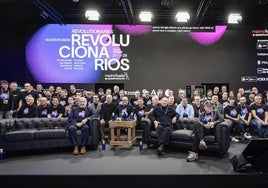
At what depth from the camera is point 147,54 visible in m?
11.2

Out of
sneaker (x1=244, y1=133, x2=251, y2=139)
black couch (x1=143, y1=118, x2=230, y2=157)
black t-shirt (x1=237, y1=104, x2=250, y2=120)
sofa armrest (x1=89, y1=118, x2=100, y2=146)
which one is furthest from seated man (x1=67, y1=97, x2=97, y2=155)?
black t-shirt (x1=237, y1=104, x2=250, y2=120)

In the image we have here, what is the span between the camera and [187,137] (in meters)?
5.80

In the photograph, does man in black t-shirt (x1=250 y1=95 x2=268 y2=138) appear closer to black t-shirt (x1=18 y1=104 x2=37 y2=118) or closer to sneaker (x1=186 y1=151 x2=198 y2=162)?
sneaker (x1=186 y1=151 x2=198 y2=162)

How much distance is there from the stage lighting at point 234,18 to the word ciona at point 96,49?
13.2 ft

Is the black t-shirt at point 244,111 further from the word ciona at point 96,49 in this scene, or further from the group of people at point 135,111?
the word ciona at point 96,49

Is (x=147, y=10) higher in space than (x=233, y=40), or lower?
higher

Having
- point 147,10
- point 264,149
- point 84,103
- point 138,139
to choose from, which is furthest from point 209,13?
point 264,149

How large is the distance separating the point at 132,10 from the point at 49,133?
5.81m

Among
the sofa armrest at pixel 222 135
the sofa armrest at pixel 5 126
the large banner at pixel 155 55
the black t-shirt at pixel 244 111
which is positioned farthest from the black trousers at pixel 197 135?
the large banner at pixel 155 55

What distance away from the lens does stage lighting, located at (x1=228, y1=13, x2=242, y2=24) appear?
10.4 meters

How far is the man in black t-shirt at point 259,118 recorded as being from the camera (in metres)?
7.30

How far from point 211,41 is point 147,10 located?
9.36 ft

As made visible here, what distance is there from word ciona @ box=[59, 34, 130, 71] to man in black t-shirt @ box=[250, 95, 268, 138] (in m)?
5.29
